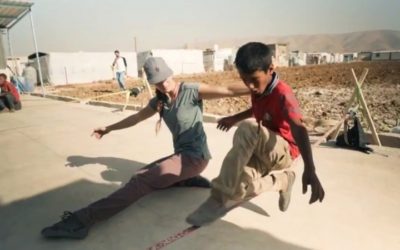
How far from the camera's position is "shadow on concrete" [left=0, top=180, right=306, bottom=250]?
2293 millimetres

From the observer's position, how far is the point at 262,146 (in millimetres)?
2357

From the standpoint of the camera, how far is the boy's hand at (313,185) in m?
2.04

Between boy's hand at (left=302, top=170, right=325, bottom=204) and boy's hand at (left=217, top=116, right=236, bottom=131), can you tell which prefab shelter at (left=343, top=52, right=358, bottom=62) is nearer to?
boy's hand at (left=217, top=116, right=236, bottom=131)

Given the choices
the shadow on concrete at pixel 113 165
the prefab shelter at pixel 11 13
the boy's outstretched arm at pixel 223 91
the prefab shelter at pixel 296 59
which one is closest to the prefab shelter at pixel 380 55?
the prefab shelter at pixel 296 59

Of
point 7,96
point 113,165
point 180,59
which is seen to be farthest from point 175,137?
point 180,59

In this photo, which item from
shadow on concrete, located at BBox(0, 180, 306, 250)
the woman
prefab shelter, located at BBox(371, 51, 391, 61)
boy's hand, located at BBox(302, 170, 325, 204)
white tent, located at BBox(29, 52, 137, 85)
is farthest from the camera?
prefab shelter, located at BBox(371, 51, 391, 61)

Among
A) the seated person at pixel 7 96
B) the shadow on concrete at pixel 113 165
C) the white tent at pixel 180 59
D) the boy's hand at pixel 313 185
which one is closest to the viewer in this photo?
the boy's hand at pixel 313 185

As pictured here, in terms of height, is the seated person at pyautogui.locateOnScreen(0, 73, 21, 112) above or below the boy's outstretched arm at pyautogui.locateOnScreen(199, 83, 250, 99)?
below

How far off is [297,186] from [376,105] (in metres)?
7.63

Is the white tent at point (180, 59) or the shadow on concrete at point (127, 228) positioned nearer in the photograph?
the shadow on concrete at point (127, 228)

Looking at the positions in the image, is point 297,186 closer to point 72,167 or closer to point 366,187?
point 366,187

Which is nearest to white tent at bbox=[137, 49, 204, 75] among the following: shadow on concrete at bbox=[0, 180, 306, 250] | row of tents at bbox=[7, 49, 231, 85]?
row of tents at bbox=[7, 49, 231, 85]

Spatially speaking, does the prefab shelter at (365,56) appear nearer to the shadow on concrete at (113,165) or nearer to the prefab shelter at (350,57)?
the prefab shelter at (350,57)

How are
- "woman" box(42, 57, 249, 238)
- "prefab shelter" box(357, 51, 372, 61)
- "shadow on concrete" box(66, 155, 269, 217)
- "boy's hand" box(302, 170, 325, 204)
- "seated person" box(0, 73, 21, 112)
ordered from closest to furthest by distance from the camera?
"boy's hand" box(302, 170, 325, 204) < "woman" box(42, 57, 249, 238) < "shadow on concrete" box(66, 155, 269, 217) < "seated person" box(0, 73, 21, 112) < "prefab shelter" box(357, 51, 372, 61)
